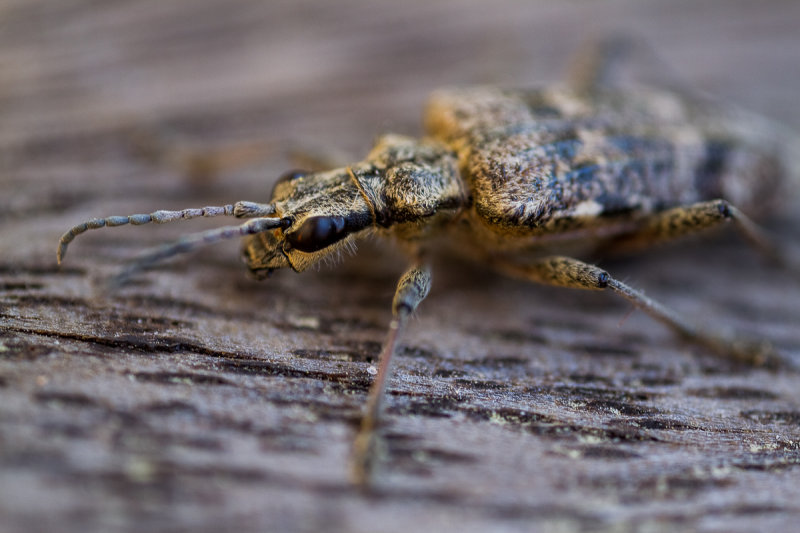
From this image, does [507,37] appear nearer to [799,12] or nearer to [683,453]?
→ [799,12]

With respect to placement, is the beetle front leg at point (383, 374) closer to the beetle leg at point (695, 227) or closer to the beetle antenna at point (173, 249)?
the beetle antenna at point (173, 249)

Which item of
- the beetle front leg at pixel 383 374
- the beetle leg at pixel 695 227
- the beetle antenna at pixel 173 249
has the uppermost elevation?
the beetle leg at pixel 695 227

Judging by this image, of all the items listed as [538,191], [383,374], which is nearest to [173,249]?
[383,374]

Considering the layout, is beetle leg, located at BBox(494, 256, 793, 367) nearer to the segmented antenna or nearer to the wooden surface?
the wooden surface

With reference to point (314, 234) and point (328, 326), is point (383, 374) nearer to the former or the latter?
point (328, 326)

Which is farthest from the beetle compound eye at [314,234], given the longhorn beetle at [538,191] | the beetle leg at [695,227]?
the beetle leg at [695,227]

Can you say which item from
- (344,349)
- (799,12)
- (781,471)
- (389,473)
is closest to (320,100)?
(344,349)

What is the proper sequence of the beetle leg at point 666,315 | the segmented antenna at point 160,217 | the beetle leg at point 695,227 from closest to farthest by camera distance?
the segmented antenna at point 160,217 < the beetle leg at point 666,315 < the beetle leg at point 695,227
